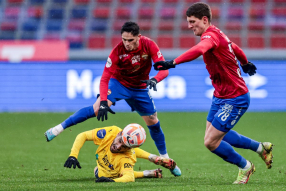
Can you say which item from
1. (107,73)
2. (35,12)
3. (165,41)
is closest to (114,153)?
(107,73)

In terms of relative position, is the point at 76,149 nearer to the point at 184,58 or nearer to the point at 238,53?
the point at 184,58

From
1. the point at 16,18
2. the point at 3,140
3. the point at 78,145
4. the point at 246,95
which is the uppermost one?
the point at 16,18

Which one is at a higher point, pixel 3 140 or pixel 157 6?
pixel 157 6

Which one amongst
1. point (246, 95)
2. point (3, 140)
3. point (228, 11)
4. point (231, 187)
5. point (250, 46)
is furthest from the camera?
point (228, 11)

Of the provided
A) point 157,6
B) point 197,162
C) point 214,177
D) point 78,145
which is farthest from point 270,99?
point 78,145

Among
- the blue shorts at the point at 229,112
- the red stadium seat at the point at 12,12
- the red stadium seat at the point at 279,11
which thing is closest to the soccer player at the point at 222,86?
the blue shorts at the point at 229,112

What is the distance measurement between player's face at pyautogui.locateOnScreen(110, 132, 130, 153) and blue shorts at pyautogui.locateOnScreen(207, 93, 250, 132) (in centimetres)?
112

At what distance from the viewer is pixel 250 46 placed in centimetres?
1867

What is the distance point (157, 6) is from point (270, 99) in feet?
22.8

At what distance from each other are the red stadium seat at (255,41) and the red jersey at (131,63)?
12.3 meters

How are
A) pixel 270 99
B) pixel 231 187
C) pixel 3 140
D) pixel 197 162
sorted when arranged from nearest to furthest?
pixel 231 187 < pixel 197 162 < pixel 3 140 < pixel 270 99

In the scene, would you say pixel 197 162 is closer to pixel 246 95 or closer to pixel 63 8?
pixel 246 95

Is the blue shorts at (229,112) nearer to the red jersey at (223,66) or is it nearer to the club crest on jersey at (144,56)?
the red jersey at (223,66)

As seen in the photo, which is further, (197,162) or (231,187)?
(197,162)
